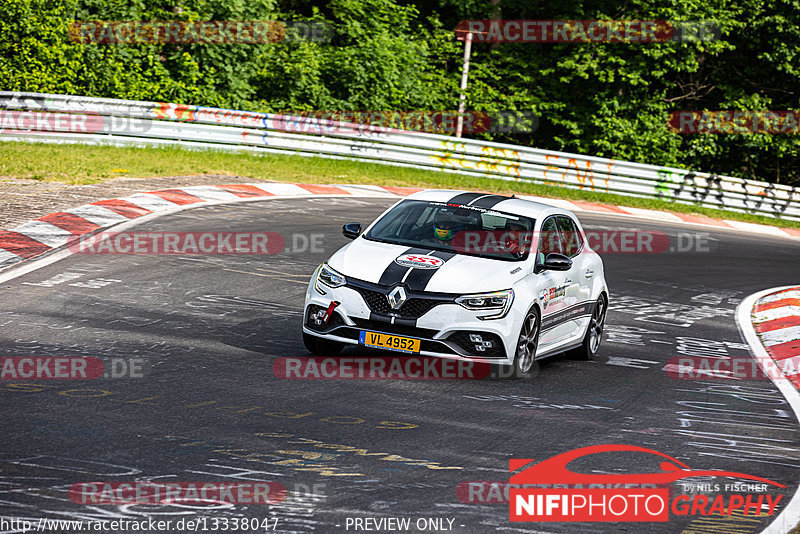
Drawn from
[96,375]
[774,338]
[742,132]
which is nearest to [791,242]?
[742,132]

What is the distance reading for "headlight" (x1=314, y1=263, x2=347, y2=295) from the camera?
9.10m

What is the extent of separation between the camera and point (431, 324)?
28.7ft

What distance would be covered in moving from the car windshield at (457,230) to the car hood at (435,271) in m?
0.22

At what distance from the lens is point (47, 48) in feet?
81.6

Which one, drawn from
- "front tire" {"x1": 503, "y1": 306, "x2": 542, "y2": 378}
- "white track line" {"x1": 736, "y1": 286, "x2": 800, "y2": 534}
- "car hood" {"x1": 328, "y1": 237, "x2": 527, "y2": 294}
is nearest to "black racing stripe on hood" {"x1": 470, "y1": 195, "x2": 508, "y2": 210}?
"car hood" {"x1": 328, "y1": 237, "x2": 527, "y2": 294}

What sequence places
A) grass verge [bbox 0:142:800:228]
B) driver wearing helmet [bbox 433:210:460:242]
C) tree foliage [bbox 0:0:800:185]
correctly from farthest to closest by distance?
1. tree foliage [bbox 0:0:800:185]
2. grass verge [bbox 0:142:800:228]
3. driver wearing helmet [bbox 433:210:460:242]

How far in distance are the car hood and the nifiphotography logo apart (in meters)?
2.34

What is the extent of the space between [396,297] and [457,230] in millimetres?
1397

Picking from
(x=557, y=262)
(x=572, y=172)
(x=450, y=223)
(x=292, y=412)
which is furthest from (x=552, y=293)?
(x=572, y=172)

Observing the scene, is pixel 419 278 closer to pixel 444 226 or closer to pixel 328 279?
pixel 328 279

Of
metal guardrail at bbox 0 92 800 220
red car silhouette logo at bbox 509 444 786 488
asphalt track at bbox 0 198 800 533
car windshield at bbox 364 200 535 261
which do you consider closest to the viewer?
asphalt track at bbox 0 198 800 533

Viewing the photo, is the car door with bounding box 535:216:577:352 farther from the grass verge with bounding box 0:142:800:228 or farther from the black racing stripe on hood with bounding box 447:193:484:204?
the grass verge with bounding box 0:142:800:228

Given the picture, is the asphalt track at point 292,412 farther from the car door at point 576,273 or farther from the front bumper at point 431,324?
the car door at point 576,273

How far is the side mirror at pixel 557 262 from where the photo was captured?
9.55 meters
